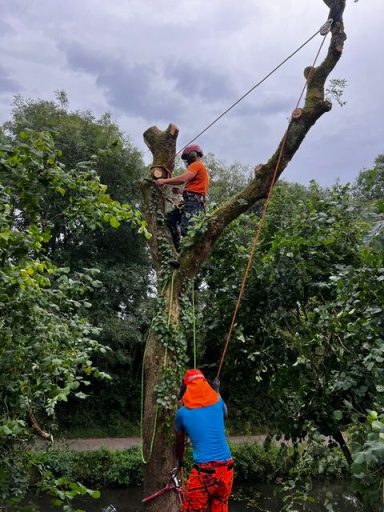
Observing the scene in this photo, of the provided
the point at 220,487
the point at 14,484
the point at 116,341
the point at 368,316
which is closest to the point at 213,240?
the point at 368,316

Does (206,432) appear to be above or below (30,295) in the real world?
below

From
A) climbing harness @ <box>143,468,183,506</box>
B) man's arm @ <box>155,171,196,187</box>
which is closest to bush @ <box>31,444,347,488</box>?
climbing harness @ <box>143,468,183,506</box>

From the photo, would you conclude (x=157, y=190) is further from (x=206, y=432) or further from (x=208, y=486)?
(x=208, y=486)

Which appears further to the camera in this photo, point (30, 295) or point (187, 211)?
point (187, 211)

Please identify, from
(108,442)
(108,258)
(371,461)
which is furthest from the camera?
(108,258)

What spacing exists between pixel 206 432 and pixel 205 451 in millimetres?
114

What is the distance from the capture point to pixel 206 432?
2932 mm

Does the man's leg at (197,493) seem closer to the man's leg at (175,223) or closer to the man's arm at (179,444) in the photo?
the man's arm at (179,444)

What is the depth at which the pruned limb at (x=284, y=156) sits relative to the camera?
4047mm

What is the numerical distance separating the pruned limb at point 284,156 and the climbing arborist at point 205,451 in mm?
1524

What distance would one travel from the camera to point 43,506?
22.2 feet

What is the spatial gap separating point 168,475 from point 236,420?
6.43 metres

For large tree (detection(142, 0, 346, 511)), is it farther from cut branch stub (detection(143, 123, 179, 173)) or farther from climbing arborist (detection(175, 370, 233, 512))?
climbing arborist (detection(175, 370, 233, 512))

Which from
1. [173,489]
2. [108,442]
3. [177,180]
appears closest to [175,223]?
[177,180]
